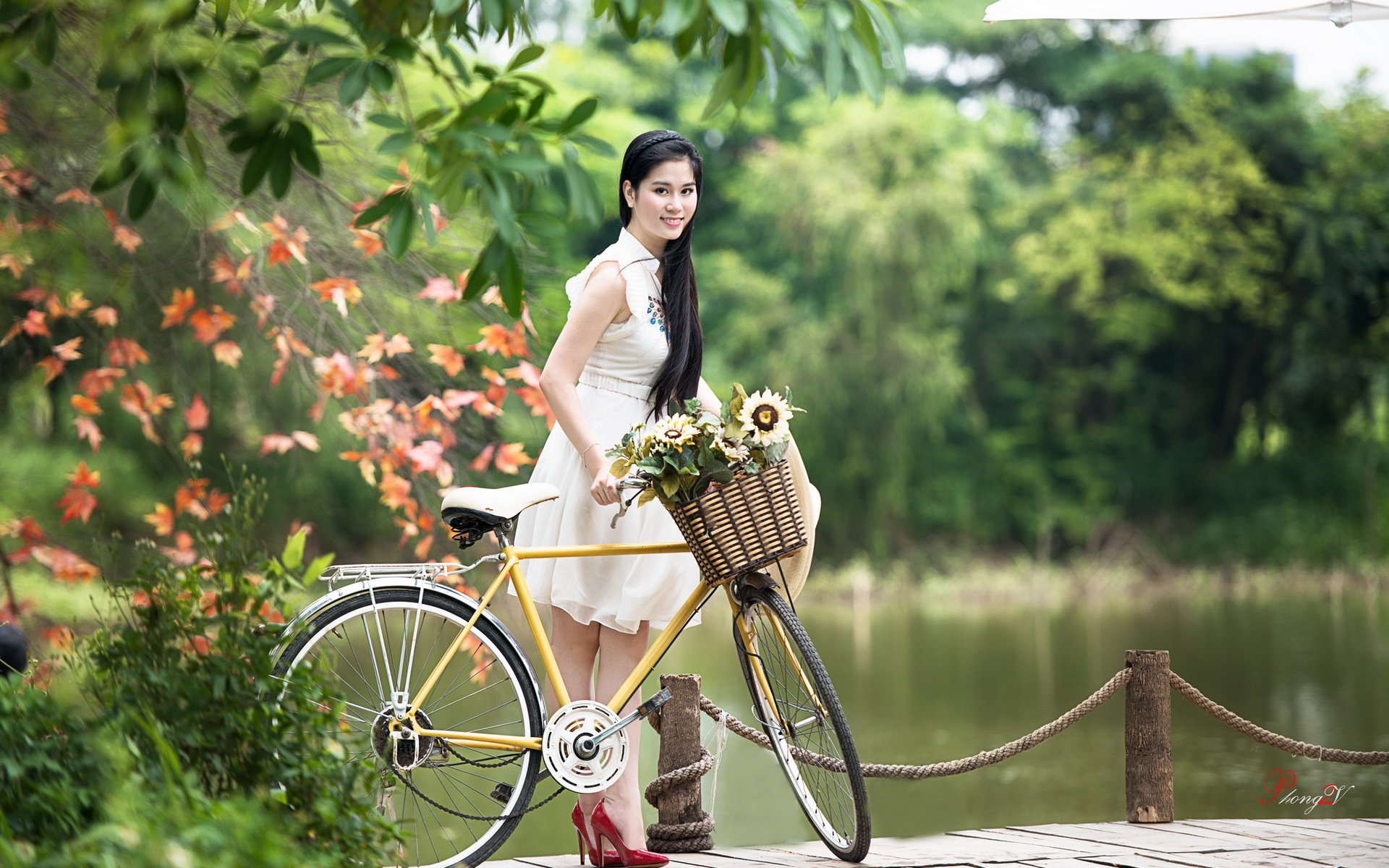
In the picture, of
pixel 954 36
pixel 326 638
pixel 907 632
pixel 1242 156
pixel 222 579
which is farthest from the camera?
pixel 954 36

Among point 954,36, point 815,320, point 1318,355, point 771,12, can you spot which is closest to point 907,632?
point 815,320

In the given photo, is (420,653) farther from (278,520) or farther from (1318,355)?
(1318,355)

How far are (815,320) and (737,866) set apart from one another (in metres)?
16.3

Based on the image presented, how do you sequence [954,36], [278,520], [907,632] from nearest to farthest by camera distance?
1. [278,520]
2. [907,632]
3. [954,36]

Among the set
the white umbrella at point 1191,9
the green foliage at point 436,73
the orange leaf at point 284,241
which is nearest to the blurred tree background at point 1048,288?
the orange leaf at point 284,241

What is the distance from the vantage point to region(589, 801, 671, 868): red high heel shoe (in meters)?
2.78

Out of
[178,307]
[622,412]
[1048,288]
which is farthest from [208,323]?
[1048,288]

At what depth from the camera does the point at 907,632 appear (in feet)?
48.4

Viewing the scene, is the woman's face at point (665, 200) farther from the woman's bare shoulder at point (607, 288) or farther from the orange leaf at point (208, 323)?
the orange leaf at point (208, 323)

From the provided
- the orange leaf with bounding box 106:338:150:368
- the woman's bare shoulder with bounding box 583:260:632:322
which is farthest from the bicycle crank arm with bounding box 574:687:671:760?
the orange leaf with bounding box 106:338:150:368

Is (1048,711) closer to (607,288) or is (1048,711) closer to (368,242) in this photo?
(368,242)

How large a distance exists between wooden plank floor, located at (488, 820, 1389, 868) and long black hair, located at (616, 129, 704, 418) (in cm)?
98

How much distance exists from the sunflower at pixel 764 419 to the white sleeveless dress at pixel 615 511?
31cm

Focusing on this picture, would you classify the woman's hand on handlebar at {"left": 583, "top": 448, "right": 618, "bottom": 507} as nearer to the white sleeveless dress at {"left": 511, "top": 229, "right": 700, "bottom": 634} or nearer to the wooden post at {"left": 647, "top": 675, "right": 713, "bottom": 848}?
the white sleeveless dress at {"left": 511, "top": 229, "right": 700, "bottom": 634}
